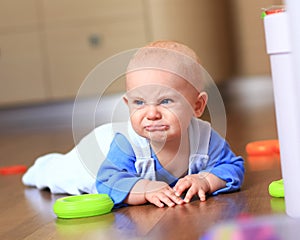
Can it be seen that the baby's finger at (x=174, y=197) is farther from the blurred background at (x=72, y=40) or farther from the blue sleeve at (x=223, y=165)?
the blurred background at (x=72, y=40)

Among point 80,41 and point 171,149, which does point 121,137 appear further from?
point 80,41

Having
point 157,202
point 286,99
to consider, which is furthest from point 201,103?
point 286,99

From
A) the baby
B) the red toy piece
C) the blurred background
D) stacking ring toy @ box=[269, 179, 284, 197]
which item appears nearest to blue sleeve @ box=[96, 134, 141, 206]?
the baby

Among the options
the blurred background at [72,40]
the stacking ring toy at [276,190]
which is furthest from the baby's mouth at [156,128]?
the blurred background at [72,40]

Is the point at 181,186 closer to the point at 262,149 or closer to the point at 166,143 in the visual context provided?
the point at 166,143

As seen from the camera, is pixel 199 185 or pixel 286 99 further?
pixel 199 185

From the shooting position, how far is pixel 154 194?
4.43 feet

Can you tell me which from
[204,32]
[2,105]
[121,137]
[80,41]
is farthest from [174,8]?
[121,137]

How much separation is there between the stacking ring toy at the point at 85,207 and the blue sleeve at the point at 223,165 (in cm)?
21

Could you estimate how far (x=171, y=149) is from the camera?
1367 mm

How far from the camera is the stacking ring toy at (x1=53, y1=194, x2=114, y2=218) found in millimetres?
1335

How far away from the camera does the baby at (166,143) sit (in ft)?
4.27

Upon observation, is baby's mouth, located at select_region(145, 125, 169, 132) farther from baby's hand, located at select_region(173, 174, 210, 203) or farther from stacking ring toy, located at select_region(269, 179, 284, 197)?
stacking ring toy, located at select_region(269, 179, 284, 197)

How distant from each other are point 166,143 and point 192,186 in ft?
0.30
